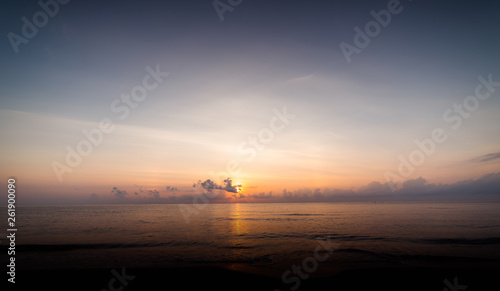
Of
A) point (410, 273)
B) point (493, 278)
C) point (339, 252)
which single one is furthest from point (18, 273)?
point (493, 278)

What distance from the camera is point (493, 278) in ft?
54.4

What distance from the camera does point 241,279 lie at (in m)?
16.4

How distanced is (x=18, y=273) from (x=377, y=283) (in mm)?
26574

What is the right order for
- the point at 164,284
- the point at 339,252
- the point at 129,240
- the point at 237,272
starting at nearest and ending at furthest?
1. the point at 164,284
2. the point at 237,272
3. the point at 339,252
4. the point at 129,240

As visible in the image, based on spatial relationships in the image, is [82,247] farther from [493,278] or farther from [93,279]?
[493,278]

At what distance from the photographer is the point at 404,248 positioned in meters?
26.5

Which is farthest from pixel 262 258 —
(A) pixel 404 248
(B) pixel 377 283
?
(A) pixel 404 248

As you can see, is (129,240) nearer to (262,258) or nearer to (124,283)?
(124,283)

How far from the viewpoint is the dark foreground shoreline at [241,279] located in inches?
603

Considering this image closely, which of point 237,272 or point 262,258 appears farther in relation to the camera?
point 262,258

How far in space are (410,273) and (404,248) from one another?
412 inches

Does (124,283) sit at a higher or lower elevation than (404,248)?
higher

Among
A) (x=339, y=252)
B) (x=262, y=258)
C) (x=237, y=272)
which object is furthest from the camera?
(x=339, y=252)

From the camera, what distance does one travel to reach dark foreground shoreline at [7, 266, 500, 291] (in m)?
15.3
